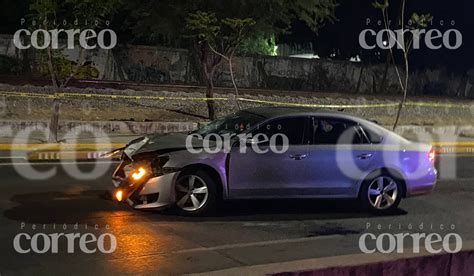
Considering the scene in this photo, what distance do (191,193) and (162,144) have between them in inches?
29.7

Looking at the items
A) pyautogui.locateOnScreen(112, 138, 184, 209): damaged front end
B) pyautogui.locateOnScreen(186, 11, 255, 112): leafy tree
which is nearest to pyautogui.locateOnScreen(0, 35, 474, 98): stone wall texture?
pyautogui.locateOnScreen(186, 11, 255, 112): leafy tree

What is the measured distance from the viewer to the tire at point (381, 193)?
884cm

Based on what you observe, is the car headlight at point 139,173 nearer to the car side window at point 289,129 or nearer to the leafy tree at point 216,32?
the car side window at point 289,129

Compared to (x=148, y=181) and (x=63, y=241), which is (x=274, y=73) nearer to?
(x=148, y=181)

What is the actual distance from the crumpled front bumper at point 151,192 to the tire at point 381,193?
2744mm

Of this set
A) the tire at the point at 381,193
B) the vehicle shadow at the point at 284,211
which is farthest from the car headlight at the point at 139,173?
the tire at the point at 381,193

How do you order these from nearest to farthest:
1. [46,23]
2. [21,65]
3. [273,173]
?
[273,173], [46,23], [21,65]

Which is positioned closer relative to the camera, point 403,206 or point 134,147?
point 134,147

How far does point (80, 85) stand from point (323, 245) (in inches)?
616

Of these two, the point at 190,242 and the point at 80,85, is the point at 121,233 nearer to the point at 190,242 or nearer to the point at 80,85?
the point at 190,242

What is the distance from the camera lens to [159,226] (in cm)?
757

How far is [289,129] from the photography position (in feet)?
27.9

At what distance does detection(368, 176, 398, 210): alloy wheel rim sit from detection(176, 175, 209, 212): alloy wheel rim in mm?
2422

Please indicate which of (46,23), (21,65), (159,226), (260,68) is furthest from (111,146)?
(260,68)
